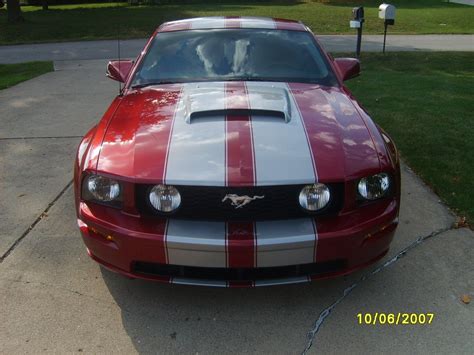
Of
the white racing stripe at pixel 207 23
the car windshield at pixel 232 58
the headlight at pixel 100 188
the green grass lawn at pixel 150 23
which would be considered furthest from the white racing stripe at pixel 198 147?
the green grass lawn at pixel 150 23

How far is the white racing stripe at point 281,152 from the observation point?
98.5 inches

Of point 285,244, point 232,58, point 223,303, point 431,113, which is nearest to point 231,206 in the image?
point 285,244

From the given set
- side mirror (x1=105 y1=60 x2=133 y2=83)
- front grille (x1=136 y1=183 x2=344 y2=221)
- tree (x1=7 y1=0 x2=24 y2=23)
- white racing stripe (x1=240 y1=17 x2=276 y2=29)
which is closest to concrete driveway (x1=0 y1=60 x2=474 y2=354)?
front grille (x1=136 y1=183 x2=344 y2=221)

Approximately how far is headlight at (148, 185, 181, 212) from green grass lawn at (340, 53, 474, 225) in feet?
7.77

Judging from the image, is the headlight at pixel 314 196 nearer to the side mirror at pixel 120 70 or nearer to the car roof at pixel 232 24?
the car roof at pixel 232 24

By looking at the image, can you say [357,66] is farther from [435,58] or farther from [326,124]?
[435,58]

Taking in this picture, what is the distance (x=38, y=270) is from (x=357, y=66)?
298 centimetres

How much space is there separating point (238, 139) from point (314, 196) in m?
0.53

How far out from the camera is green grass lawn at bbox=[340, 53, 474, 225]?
4480 mm

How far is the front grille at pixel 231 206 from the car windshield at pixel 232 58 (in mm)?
1461

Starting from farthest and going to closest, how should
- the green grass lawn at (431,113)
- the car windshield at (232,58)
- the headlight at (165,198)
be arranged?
the green grass lawn at (431,113) < the car windshield at (232,58) < the headlight at (165,198)

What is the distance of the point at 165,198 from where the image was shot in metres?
2.54

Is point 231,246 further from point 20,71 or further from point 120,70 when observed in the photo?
point 20,71

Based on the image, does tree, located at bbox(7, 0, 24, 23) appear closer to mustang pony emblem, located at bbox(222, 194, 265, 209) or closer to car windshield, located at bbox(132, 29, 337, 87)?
car windshield, located at bbox(132, 29, 337, 87)
